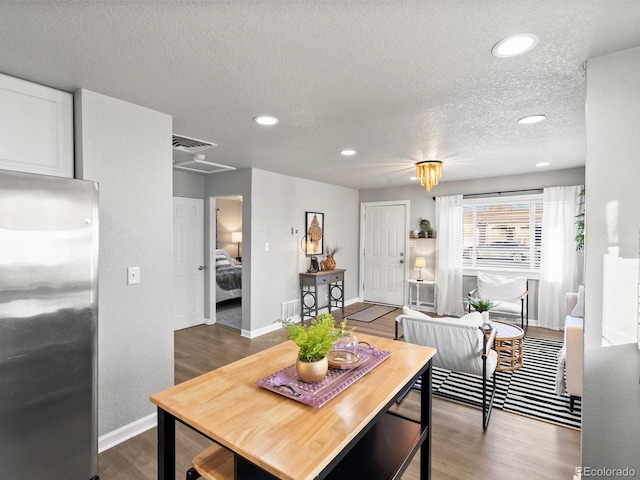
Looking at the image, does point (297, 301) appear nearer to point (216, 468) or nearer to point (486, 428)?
point (486, 428)

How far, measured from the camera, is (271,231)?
188 inches

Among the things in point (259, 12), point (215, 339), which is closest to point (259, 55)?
point (259, 12)

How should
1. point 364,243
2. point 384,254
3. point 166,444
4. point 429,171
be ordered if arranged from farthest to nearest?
point 364,243
point 384,254
point 429,171
point 166,444

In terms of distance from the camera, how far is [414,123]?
8.84 feet

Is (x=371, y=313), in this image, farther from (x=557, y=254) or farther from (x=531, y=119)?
(x=531, y=119)

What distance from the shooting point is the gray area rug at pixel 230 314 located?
5113 mm

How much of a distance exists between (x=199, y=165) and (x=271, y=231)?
1330mm

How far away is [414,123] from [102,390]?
3.01 m

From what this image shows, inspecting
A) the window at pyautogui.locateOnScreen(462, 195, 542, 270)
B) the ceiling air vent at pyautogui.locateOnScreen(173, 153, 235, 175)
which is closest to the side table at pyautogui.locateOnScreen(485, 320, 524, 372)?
the window at pyautogui.locateOnScreen(462, 195, 542, 270)

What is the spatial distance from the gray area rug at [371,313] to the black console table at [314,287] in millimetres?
418

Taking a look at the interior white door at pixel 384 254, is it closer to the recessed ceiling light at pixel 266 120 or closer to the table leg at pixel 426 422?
the recessed ceiling light at pixel 266 120

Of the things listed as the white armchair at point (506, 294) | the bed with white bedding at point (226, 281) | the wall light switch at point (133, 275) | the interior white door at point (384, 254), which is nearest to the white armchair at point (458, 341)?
the wall light switch at point (133, 275)

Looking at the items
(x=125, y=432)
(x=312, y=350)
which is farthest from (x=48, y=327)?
(x=312, y=350)

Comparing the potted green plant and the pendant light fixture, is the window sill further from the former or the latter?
the pendant light fixture
